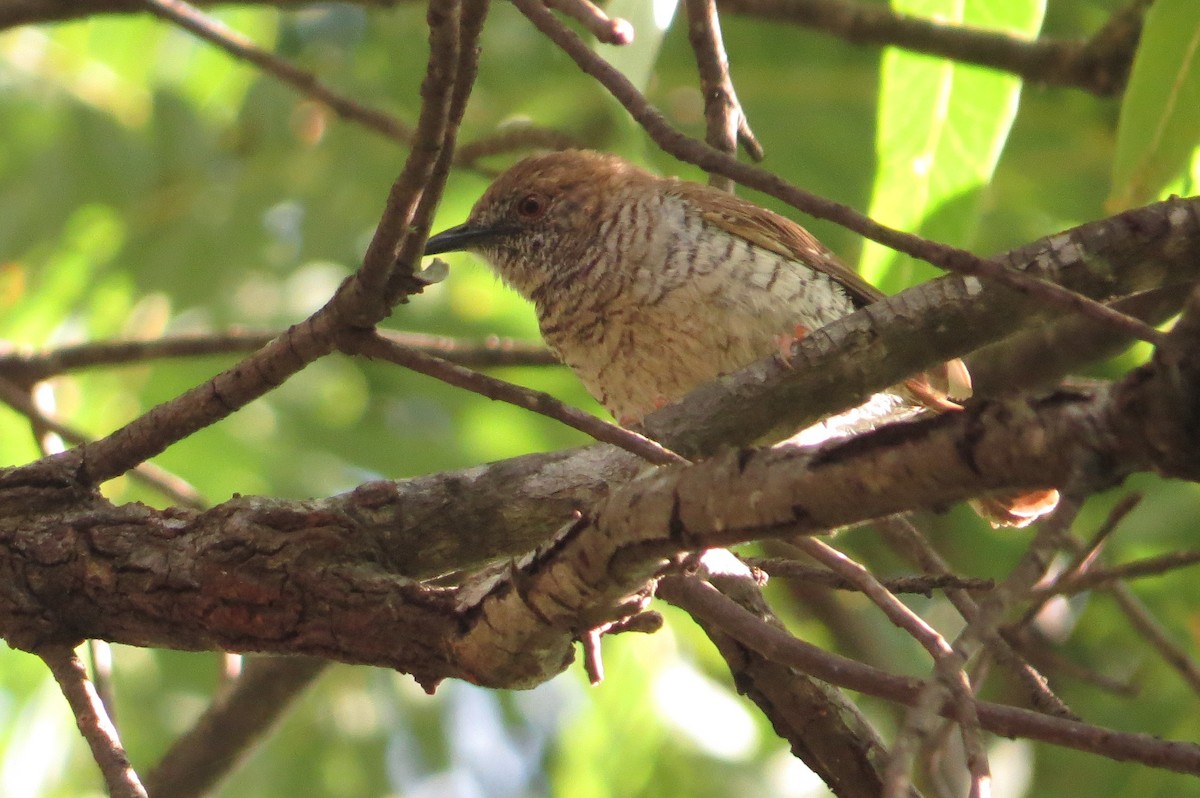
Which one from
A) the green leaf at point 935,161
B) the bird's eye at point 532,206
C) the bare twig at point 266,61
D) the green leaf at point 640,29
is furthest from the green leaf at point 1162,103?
the bird's eye at point 532,206

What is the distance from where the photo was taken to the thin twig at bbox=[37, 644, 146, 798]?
2.40 metres

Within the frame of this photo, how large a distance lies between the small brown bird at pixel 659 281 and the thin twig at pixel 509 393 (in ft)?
4.94

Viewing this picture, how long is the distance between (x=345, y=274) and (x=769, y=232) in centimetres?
203

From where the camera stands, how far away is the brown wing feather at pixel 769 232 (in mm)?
4324

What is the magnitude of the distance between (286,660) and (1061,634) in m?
4.45

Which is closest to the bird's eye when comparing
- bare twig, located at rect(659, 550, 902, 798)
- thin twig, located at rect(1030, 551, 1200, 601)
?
bare twig, located at rect(659, 550, 902, 798)

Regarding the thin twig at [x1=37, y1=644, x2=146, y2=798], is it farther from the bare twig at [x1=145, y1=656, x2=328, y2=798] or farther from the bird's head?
the bird's head

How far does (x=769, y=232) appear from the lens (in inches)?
173

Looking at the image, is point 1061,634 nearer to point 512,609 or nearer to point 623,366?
point 623,366

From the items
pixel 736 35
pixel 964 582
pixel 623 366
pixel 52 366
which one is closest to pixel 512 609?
pixel 964 582

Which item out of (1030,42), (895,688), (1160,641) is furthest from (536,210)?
(895,688)

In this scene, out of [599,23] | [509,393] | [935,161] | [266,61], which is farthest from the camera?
[266,61]

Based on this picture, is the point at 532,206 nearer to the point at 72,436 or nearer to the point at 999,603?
the point at 72,436

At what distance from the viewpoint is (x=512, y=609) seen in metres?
2.37
